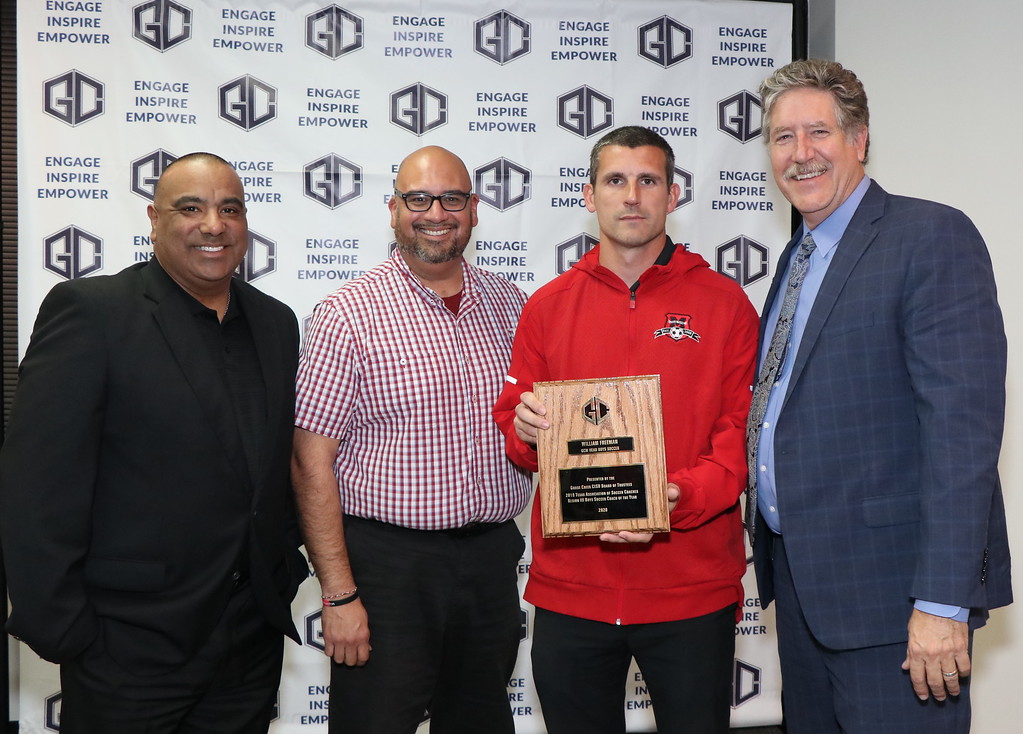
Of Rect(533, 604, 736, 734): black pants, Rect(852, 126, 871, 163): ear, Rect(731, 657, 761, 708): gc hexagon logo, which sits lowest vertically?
Rect(731, 657, 761, 708): gc hexagon logo

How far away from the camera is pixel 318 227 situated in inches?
141

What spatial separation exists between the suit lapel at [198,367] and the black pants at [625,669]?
3.33 ft

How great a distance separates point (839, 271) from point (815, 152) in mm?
337

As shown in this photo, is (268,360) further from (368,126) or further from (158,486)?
(368,126)

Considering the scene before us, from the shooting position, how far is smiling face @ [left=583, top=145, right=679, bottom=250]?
2357mm

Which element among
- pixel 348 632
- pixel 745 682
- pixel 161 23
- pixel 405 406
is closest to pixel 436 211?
pixel 405 406

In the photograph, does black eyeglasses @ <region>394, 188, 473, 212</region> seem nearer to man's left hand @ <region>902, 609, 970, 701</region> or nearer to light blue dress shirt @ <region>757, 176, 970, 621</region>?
light blue dress shirt @ <region>757, 176, 970, 621</region>

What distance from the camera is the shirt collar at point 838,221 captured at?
2.17 metres

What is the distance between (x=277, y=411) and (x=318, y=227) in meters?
1.50

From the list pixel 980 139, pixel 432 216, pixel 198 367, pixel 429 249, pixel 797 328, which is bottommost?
pixel 198 367

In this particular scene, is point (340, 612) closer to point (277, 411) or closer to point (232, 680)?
point (232, 680)

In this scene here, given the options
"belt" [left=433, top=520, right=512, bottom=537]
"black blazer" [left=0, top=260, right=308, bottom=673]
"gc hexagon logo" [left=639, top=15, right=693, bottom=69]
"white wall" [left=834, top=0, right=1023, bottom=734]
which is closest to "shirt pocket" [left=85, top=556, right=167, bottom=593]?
"black blazer" [left=0, top=260, right=308, bottom=673]

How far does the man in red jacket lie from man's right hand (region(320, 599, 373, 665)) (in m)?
0.52

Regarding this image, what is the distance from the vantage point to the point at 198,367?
7.04 feet
